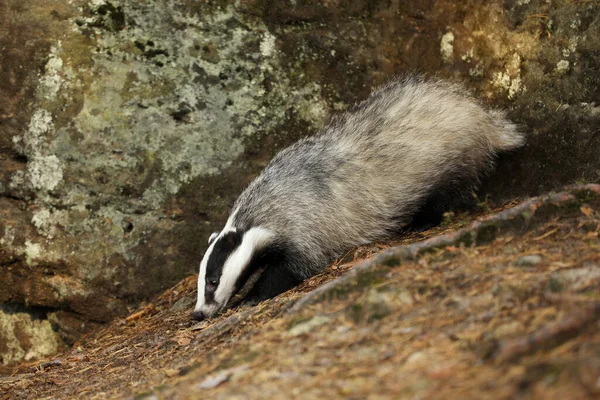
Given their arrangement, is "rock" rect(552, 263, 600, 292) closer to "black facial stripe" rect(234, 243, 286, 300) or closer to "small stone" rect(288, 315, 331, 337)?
"small stone" rect(288, 315, 331, 337)

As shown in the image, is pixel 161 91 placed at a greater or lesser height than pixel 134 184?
greater

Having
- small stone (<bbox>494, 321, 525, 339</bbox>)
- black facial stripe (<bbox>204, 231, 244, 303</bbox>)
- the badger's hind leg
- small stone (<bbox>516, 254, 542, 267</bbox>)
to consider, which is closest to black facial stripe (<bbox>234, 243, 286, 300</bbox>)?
black facial stripe (<bbox>204, 231, 244, 303</bbox>)

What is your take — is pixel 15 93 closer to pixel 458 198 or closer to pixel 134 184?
pixel 134 184

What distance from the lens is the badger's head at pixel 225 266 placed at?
530 centimetres

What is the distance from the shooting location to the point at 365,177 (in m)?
5.91

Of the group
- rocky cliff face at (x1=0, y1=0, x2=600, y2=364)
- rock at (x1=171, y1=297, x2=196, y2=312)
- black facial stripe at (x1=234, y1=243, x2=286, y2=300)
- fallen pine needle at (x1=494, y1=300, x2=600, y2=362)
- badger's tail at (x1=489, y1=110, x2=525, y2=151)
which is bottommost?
rock at (x1=171, y1=297, x2=196, y2=312)

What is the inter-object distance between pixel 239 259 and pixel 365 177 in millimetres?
1339

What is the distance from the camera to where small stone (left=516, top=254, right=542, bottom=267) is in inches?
139

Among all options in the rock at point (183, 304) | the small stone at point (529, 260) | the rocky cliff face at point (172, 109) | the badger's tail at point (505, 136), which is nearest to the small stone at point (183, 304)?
the rock at point (183, 304)

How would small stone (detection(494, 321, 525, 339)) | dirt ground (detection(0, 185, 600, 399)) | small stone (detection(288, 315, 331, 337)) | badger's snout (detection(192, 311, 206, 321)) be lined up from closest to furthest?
dirt ground (detection(0, 185, 600, 399))
small stone (detection(494, 321, 525, 339))
small stone (detection(288, 315, 331, 337))
badger's snout (detection(192, 311, 206, 321))

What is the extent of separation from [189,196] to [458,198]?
2.42 metres

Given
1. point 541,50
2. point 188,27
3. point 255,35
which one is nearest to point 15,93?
point 188,27

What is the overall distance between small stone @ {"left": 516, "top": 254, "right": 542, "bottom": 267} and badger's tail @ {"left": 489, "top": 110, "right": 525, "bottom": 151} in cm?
244

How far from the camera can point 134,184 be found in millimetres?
6020
